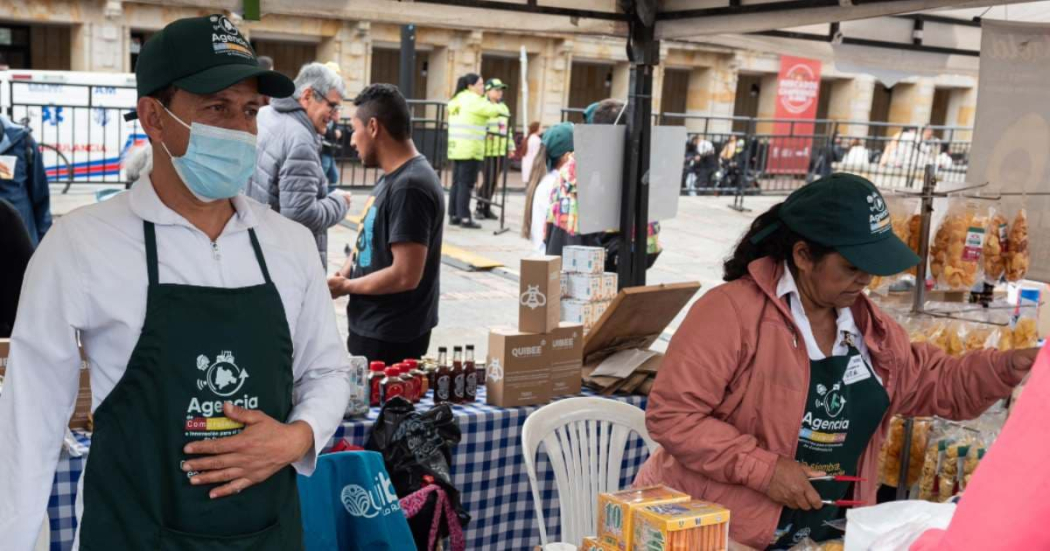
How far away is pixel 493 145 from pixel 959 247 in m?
10.6

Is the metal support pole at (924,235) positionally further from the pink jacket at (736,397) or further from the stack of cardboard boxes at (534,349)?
the stack of cardboard boxes at (534,349)

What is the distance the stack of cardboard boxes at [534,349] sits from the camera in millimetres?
4250

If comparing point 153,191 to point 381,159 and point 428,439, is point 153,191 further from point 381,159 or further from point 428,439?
point 381,159

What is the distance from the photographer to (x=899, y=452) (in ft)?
12.4

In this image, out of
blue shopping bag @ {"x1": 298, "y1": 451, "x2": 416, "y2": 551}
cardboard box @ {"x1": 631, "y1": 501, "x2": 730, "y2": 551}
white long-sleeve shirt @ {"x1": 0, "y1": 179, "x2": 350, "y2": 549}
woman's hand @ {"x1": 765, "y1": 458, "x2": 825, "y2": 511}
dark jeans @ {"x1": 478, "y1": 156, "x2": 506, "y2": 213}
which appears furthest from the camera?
dark jeans @ {"x1": 478, "y1": 156, "x2": 506, "y2": 213}

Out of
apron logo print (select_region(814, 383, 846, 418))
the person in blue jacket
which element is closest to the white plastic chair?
apron logo print (select_region(814, 383, 846, 418))

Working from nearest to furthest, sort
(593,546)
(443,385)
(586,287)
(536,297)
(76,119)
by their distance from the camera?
(593,546)
(443,385)
(536,297)
(586,287)
(76,119)

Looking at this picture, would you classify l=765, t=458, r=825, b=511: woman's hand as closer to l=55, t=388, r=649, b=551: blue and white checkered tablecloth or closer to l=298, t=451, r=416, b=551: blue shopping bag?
l=298, t=451, r=416, b=551: blue shopping bag

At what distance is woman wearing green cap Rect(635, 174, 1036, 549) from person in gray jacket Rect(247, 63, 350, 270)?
2812 mm

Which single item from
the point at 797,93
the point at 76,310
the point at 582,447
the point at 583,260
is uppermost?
the point at 797,93

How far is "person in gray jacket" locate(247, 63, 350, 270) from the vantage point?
5129 millimetres

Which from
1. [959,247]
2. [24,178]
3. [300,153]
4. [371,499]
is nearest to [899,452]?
[959,247]

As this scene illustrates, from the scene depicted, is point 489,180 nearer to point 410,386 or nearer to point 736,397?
point 410,386

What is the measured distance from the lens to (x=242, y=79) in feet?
6.87
